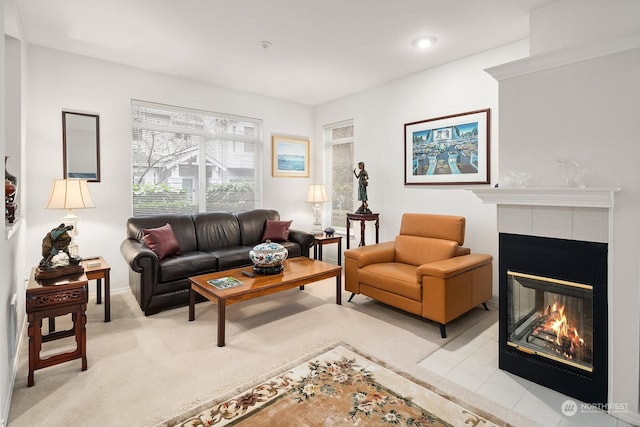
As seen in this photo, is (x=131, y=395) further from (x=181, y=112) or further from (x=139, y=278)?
(x=181, y=112)

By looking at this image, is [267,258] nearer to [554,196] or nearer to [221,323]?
[221,323]

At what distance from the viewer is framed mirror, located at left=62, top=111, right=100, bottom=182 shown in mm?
3688

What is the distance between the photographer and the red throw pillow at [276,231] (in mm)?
4594

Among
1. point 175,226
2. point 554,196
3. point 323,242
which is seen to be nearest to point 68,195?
point 175,226

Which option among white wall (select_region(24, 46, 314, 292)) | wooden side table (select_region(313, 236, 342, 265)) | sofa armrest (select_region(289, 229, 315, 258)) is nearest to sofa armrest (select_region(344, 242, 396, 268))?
sofa armrest (select_region(289, 229, 315, 258))

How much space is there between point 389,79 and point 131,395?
14.2 feet

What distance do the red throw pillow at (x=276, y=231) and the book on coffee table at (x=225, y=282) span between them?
1.49 metres

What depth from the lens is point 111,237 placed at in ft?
13.1

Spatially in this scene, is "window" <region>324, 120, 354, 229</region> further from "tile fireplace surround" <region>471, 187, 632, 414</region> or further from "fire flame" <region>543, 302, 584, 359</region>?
"fire flame" <region>543, 302, 584, 359</region>

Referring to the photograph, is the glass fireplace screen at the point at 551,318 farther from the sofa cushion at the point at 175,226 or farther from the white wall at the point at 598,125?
the sofa cushion at the point at 175,226

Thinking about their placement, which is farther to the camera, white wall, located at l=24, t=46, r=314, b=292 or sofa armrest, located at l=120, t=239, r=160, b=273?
white wall, located at l=24, t=46, r=314, b=292

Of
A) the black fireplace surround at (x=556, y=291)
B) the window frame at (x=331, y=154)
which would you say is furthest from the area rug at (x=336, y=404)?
the window frame at (x=331, y=154)

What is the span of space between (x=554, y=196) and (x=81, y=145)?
14.9ft

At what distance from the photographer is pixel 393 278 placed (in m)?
3.12
